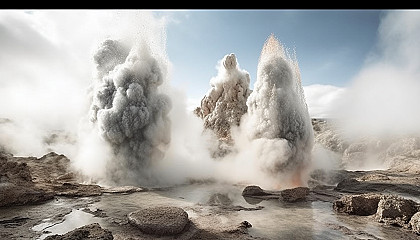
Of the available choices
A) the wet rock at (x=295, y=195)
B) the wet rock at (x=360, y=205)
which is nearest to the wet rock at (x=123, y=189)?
the wet rock at (x=295, y=195)

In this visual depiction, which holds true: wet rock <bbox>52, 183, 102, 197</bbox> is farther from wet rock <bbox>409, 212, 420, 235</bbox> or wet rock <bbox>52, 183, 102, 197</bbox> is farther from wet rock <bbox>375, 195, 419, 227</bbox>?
wet rock <bbox>409, 212, 420, 235</bbox>

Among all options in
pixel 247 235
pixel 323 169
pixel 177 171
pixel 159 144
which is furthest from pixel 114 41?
pixel 323 169

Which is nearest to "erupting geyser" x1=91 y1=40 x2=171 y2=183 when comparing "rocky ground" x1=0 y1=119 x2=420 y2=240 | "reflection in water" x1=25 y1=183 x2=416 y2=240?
"rocky ground" x1=0 y1=119 x2=420 y2=240

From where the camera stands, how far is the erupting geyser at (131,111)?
16531 mm

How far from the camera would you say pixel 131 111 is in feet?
54.9

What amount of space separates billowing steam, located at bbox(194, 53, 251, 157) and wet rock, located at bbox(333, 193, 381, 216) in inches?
882

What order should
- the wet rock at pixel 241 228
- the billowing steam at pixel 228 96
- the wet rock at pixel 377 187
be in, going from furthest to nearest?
1. the billowing steam at pixel 228 96
2. the wet rock at pixel 377 187
3. the wet rock at pixel 241 228

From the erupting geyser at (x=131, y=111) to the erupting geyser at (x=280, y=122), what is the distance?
6624mm

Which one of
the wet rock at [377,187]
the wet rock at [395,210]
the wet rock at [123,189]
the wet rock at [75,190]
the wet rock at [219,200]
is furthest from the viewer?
the wet rock at [377,187]

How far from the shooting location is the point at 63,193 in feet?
40.5

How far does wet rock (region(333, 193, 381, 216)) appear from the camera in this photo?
1037cm

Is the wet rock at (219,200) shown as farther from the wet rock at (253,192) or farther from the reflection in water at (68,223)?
the reflection in water at (68,223)

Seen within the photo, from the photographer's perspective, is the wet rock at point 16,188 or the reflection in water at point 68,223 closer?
the reflection in water at point 68,223
